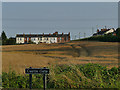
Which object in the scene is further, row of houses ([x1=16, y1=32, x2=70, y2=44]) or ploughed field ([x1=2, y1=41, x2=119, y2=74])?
row of houses ([x1=16, y1=32, x2=70, y2=44])

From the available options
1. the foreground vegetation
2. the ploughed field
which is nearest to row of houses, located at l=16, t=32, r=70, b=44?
the ploughed field

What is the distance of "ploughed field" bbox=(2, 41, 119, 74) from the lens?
1206cm

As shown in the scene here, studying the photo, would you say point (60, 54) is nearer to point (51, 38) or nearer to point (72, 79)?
point (72, 79)

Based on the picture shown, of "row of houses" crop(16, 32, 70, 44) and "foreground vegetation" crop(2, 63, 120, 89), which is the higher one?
"row of houses" crop(16, 32, 70, 44)

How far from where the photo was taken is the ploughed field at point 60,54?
12062 millimetres

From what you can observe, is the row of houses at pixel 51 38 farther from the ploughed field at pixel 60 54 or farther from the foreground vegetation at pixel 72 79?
the foreground vegetation at pixel 72 79

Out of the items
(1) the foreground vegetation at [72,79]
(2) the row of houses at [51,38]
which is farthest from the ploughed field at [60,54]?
(1) the foreground vegetation at [72,79]

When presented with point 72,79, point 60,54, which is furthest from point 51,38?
point 72,79

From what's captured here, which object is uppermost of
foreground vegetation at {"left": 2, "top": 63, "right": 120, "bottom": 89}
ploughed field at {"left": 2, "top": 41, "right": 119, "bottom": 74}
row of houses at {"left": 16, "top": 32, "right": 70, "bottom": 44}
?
row of houses at {"left": 16, "top": 32, "right": 70, "bottom": 44}

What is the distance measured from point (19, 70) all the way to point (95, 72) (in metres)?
3.60

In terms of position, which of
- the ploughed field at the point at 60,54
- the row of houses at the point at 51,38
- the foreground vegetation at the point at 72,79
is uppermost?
the row of houses at the point at 51,38

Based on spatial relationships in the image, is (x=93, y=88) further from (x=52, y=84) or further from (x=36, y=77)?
(x=36, y=77)

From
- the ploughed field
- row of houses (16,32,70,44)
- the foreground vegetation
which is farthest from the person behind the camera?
row of houses (16,32,70,44)

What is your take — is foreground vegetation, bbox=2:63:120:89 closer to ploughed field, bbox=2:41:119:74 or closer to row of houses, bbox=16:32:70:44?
ploughed field, bbox=2:41:119:74
